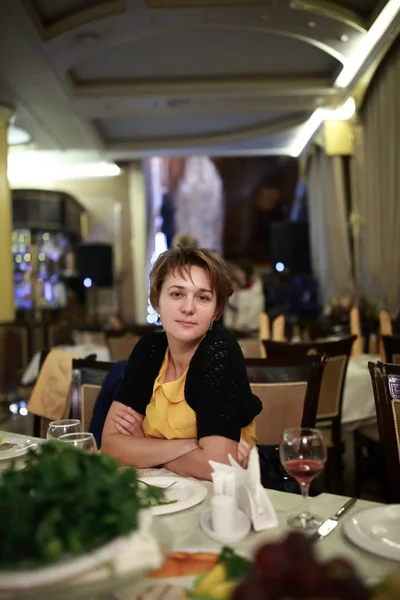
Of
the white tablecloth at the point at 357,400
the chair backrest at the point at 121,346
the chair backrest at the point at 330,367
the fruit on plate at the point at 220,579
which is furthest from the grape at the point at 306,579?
the chair backrest at the point at 121,346

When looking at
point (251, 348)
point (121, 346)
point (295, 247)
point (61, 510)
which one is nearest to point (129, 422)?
point (61, 510)

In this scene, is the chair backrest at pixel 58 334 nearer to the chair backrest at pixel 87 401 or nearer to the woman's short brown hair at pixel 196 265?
the chair backrest at pixel 87 401

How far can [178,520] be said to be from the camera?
3.81ft

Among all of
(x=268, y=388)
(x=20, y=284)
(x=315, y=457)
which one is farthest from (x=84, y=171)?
(x=315, y=457)

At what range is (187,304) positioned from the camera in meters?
1.69

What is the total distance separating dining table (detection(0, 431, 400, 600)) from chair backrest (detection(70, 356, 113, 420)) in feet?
3.66

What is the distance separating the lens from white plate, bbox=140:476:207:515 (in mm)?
1189

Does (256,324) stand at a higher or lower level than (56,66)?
lower

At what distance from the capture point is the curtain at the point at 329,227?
8.38 metres

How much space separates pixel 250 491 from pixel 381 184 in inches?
245

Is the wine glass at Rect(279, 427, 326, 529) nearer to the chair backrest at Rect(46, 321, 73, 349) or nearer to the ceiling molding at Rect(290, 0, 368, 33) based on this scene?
the ceiling molding at Rect(290, 0, 368, 33)

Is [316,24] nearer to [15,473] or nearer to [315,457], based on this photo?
[315,457]

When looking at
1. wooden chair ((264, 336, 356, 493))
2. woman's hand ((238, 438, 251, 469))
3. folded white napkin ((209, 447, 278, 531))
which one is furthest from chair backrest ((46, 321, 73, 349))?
folded white napkin ((209, 447, 278, 531))

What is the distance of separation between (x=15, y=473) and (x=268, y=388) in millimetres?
1543
